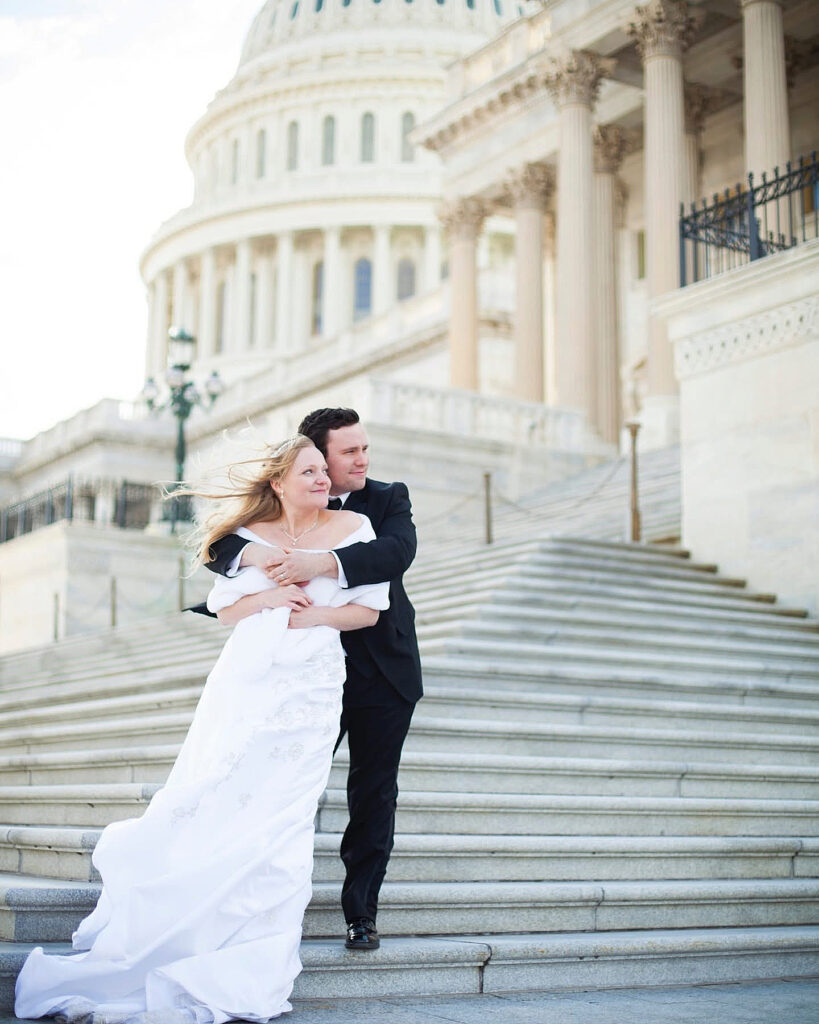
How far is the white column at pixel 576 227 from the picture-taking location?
29.4 m

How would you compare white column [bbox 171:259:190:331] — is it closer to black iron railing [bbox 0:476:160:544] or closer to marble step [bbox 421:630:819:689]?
black iron railing [bbox 0:476:160:544]

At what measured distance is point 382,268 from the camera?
80.4 meters

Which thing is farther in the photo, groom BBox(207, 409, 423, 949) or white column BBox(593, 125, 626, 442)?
white column BBox(593, 125, 626, 442)

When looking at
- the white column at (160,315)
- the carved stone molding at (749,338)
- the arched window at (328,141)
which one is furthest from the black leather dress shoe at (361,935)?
the white column at (160,315)

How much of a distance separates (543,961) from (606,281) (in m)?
27.2

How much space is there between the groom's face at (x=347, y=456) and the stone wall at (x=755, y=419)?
808cm

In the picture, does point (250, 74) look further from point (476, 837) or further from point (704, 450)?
point (476, 837)

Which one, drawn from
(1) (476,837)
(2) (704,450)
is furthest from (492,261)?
(1) (476,837)

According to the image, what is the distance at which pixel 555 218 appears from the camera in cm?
3625

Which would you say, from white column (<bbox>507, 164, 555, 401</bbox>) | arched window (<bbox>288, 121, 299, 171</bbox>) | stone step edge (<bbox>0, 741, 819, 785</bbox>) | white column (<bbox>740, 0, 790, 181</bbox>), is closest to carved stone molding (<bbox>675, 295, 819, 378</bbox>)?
stone step edge (<bbox>0, 741, 819, 785</bbox>)

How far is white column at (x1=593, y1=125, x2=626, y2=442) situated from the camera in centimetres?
3105

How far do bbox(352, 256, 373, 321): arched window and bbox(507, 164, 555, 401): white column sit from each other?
46.6m

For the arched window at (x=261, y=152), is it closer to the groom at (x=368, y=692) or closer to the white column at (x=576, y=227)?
the white column at (x=576, y=227)

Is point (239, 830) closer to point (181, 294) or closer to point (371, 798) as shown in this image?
point (371, 798)
